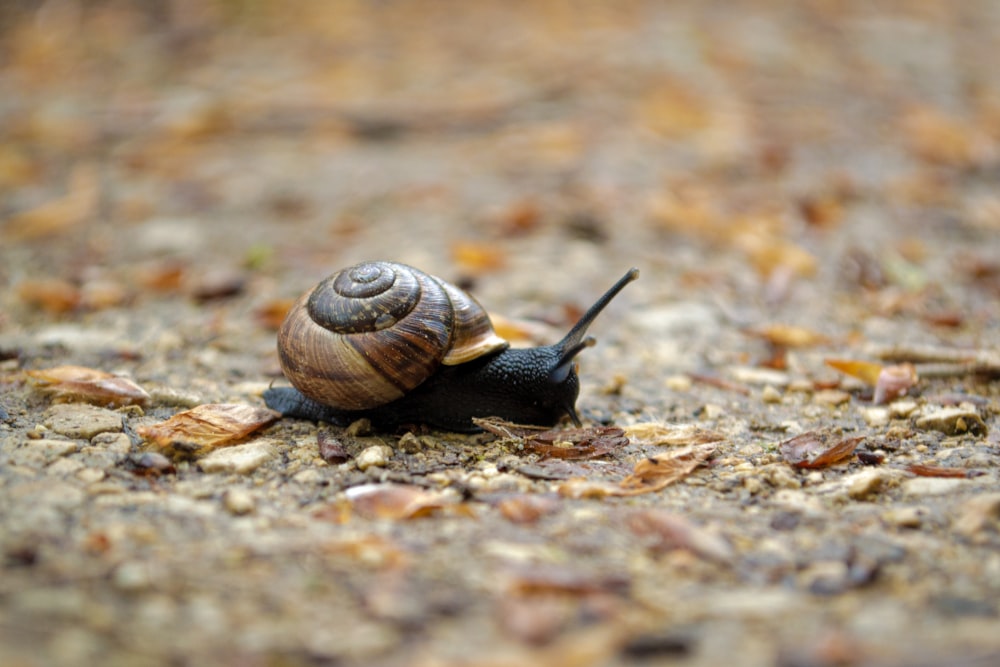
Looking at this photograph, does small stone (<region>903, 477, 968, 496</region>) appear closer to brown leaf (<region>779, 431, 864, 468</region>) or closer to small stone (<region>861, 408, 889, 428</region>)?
brown leaf (<region>779, 431, 864, 468</region>)

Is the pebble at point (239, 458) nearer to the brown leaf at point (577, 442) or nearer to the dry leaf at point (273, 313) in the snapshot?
the brown leaf at point (577, 442)

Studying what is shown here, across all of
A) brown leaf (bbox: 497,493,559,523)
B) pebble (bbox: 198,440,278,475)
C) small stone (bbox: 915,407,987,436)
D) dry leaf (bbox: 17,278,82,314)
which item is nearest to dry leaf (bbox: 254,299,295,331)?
dry leaf (bbox: 17,278,82,314)

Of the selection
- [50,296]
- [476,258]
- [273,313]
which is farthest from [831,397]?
[50,296]

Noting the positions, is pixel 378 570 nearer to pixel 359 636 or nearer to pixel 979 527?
pixel 359 636

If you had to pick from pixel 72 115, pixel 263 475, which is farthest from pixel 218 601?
pixel 72 115

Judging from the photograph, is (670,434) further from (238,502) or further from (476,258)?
(476,258)

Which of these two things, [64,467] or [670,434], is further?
[670,434]
